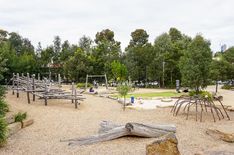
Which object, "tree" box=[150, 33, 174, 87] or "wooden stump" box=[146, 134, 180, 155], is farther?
"tree" box=[150, 33, 174, 87]

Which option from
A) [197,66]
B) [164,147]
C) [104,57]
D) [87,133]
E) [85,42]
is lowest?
[87,133]

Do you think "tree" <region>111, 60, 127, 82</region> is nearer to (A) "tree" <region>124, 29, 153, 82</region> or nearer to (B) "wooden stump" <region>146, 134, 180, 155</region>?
(A) "tree" <region>124, 29, 153, 82</region>

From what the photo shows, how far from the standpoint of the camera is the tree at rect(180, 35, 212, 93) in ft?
98.0

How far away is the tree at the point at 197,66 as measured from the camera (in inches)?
1176

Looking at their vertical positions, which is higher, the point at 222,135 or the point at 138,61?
the point at 138,61

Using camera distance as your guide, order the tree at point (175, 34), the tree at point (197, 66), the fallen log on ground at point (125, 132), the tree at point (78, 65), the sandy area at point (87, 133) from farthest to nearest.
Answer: the tree at point (175, 34), the tree at point (78, 65), the tree at point (197, 66), the fallen log on ground at point (125, 132), the sandy area at point (87, 133)

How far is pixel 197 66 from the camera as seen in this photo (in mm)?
29859

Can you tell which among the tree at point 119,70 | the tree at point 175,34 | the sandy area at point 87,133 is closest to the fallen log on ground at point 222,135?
the sandy area at point 87,133

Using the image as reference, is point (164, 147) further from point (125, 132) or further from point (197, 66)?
point (197, 66)

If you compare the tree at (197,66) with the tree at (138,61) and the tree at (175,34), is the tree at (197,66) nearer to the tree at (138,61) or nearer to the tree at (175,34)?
the tree at (138,61)

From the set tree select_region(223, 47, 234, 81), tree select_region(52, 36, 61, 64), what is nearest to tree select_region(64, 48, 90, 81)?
tree select_region(52, 36, 61, 64)

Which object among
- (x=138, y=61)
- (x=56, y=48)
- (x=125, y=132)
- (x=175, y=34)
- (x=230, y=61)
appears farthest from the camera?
(x=56, y=48)

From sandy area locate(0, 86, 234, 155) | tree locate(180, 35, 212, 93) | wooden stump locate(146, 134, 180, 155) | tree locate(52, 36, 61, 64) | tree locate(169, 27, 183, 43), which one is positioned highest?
tree locate(169, 27, 183, 43)

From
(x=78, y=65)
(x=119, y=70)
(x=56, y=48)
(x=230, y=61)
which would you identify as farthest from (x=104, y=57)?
(x=230, y=61)
